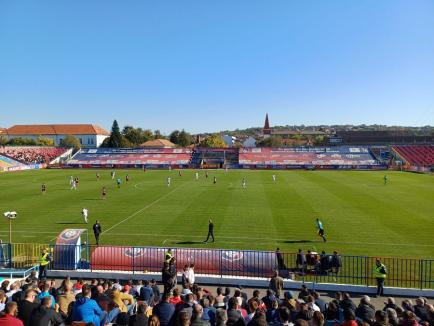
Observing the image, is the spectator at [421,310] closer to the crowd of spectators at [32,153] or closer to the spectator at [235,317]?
the spectator at [235,317]

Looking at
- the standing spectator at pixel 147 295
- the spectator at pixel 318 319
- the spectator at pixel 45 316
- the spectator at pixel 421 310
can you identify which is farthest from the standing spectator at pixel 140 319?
the spectator at pixel 421 310

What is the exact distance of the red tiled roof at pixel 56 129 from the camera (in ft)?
546

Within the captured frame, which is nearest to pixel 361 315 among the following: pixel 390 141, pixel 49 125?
pixel 390 141

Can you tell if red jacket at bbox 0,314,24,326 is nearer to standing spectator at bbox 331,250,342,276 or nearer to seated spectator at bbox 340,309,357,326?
seated spectator at bbox 340,309,357,326

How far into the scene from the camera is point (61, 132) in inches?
6629

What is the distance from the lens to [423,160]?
8131 cm

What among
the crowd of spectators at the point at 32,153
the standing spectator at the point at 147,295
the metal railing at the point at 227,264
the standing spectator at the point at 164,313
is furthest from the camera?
the crowd of spectators at the point at 32,153

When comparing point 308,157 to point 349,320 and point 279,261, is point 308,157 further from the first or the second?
point 349,320

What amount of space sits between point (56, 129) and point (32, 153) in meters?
86.1

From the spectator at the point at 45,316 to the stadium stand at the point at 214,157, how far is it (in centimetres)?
7800

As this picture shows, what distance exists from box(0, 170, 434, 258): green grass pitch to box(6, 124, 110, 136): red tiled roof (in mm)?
127492

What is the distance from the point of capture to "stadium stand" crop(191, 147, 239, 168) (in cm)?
8744

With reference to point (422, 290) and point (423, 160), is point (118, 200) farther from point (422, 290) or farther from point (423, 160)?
point (423, 160)

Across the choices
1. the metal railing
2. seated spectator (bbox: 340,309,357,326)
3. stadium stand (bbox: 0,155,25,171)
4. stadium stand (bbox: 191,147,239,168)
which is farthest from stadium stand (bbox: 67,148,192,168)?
seated spectator (bbox: 340,309,357,326)
